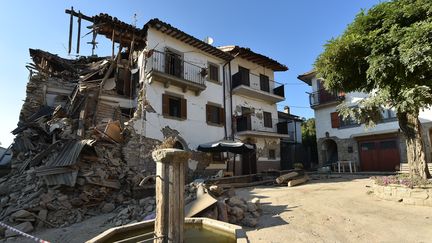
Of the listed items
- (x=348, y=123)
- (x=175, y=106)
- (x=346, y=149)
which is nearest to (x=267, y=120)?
(x=348, y=123)

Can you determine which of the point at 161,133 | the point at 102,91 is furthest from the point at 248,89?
the point at 102,91

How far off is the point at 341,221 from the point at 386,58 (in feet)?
18.3

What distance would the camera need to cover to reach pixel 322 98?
21375mm

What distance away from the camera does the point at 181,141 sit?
1451 cm

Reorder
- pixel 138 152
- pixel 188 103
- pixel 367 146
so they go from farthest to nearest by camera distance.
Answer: pixel 367 146
pixel 188 103
pixel 138 152

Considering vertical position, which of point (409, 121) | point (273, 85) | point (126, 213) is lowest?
point (126, 213)

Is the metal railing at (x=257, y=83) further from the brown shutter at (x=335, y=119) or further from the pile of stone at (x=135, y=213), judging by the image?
the pile of stone at (x=135, y=213)

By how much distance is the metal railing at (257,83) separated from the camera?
58.9ft

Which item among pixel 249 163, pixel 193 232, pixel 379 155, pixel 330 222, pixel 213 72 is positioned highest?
pixel 213 72

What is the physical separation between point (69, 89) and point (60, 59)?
132 inches

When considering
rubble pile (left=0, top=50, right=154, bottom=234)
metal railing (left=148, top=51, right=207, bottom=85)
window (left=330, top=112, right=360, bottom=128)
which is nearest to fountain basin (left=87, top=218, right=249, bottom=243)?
rubble pile (left=0, top=50, right=154, bottom=234)

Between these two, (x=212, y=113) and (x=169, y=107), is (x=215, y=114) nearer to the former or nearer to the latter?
(x=212, y=113)

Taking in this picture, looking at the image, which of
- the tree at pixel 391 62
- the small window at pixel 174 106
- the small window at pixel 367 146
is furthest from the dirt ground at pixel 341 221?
the small window at pixel 367 146

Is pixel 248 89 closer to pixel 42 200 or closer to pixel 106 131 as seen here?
pixel 106 131
